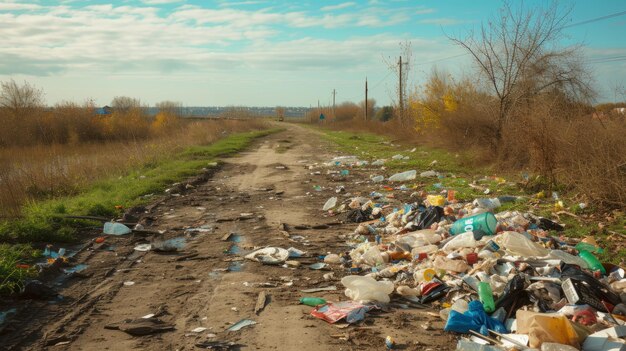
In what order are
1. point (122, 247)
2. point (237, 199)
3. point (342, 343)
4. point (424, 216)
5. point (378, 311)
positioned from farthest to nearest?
point (237, 199)
point (424, 216)
point (122, 247)
point (378, 311)
point (342, 343)

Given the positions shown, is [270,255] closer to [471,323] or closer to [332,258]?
[332,258]

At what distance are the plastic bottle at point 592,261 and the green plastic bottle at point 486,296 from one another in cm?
118

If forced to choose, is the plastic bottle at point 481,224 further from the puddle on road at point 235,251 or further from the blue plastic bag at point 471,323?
the puddle on road at point 235,251

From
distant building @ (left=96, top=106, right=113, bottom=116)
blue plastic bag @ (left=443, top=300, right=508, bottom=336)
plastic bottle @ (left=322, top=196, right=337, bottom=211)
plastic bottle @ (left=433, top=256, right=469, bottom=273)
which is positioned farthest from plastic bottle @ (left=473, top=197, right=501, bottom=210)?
distant building @ (left=96, top=106, right=113, bottom=116)

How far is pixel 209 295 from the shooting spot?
176 inches

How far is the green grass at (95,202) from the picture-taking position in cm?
619

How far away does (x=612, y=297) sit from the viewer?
12.7ft

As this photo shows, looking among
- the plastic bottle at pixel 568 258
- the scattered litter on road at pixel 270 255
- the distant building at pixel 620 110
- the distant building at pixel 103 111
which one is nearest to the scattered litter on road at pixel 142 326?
the scattered litter on road at pixel 270 255

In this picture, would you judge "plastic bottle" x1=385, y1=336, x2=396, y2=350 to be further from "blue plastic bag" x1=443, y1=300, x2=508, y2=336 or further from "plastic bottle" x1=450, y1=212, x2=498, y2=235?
"plastic bottle" x1=450, y1=212, x2=498, y2=235

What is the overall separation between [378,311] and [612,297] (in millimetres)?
1807

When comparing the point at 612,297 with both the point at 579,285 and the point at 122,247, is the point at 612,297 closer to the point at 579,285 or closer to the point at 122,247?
the point at 579,285

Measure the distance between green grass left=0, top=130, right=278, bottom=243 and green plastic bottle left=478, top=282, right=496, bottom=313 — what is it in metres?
4.95

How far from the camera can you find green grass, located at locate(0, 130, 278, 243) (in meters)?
6.19

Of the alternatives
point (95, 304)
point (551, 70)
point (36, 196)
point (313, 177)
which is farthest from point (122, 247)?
point (551, 70)
